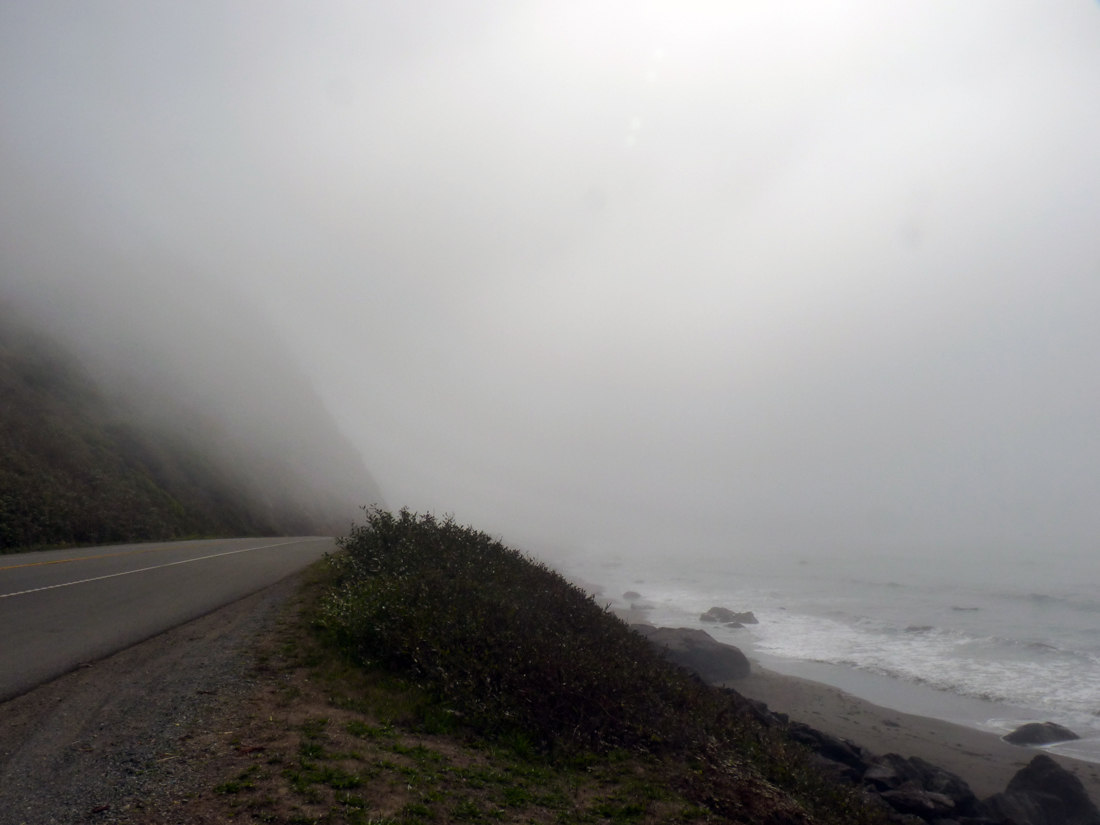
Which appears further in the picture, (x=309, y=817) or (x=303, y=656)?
(x=303, y=656)

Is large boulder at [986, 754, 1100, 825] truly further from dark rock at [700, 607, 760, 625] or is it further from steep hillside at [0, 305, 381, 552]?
steep hillside at [0, 305, 381, 552]

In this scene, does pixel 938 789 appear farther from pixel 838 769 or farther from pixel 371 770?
pixel 371 770

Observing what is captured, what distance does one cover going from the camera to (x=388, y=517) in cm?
1697

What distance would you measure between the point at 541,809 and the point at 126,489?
3403 cm

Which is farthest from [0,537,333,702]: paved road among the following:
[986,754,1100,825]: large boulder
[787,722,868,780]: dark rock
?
[986,754,1100,825]: large boulder

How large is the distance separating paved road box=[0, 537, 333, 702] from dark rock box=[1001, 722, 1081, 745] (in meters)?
25.0

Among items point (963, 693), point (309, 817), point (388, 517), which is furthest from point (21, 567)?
point (963, 693)

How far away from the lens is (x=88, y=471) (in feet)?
101

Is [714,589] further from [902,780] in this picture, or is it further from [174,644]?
[174,644]

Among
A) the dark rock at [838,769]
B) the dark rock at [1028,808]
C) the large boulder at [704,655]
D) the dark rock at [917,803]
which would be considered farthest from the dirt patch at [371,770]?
the large boulder at [704,655]

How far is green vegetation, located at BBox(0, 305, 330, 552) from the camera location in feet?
81.0

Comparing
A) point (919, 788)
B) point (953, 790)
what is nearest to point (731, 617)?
point (953, 790)

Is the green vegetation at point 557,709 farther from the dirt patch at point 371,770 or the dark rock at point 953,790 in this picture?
the dark rock at point 953,790

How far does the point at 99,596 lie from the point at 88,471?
2200 cm
